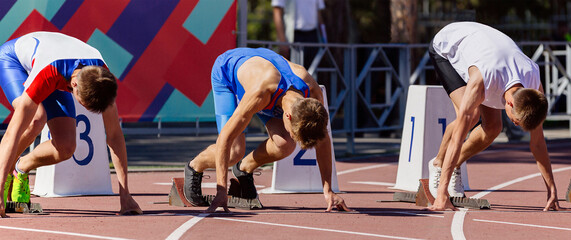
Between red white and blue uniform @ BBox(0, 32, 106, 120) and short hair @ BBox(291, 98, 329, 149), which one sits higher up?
red white and blue uniform @ BBox(0, 32, 106, 120)

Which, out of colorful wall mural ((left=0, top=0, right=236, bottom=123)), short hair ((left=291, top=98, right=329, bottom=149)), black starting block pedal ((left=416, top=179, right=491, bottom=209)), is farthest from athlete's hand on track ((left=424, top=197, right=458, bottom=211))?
colorful wall mural ((left=0, top=0, right=236, bottom=123))

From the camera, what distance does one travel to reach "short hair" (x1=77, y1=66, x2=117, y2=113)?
7.04 m

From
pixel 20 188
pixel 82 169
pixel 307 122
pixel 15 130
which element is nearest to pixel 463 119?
pixel 307 122

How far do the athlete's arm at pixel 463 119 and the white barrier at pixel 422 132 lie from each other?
2254 millimetres

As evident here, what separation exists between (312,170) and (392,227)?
2.67 meters

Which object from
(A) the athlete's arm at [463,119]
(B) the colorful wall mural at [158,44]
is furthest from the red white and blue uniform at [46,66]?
(B) the colorful wall mural at [158,44]

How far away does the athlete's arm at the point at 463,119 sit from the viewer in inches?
316

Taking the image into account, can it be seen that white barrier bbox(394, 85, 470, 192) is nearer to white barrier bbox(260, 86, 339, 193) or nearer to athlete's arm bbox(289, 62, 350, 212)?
white barrier bbox(260, 86, 339, 193)

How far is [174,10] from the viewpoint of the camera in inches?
495

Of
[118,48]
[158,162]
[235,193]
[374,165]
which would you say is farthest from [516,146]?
[235,193]

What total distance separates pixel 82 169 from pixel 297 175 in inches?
82.7

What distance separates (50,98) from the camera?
8094 millimetres

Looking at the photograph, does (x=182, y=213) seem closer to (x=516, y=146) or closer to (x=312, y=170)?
(x=312, y=170)

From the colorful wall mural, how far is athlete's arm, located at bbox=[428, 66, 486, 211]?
4.98 m
